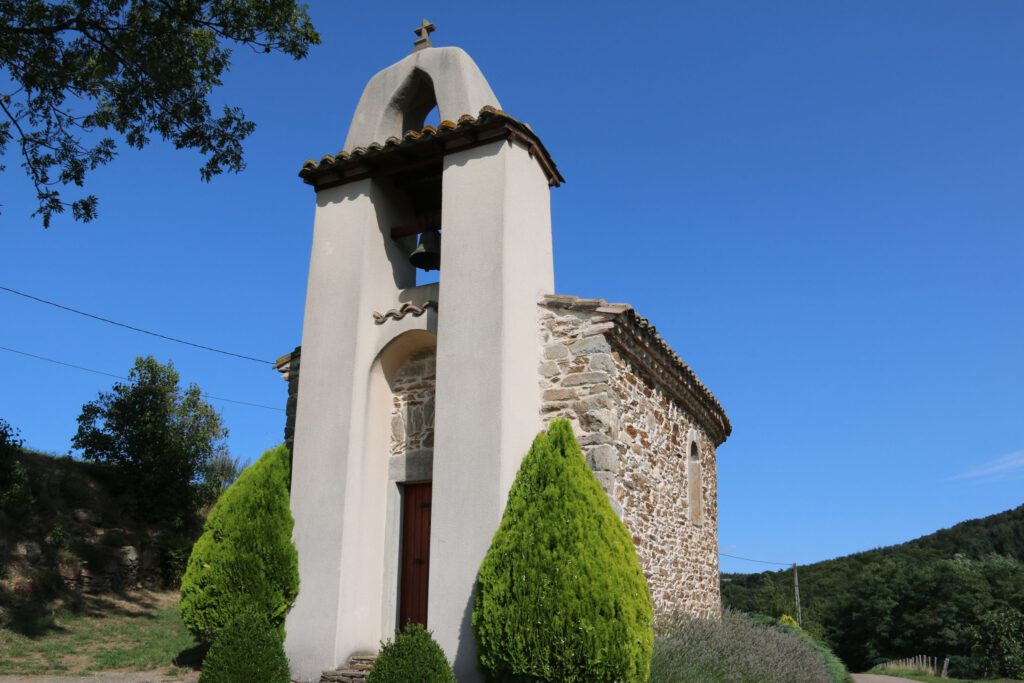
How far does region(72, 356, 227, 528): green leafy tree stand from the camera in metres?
19.5

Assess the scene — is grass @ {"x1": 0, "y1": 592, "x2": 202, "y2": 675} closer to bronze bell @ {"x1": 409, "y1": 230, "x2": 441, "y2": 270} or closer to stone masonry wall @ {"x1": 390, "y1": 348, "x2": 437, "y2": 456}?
stone masonry wall @ {"x1": 390, "y1": 348, "x2": 437, "y2": 456}

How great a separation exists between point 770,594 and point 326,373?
3911cm

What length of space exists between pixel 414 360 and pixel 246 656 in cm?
412

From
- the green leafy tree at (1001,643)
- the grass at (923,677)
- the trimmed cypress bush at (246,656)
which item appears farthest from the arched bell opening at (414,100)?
the green leafy tree at (1001,643)

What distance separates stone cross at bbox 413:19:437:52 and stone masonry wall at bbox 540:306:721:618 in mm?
4609

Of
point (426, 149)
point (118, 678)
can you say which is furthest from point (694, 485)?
point (118, 678)

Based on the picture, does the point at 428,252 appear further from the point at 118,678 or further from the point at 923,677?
the point at 923,677

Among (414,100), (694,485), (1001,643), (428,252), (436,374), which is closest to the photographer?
(436,374)

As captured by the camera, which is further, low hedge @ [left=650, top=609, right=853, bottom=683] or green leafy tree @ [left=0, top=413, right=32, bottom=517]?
green leafy tree @ [left=0, top=413, right=32, bottom=517]

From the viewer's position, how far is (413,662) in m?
6.83

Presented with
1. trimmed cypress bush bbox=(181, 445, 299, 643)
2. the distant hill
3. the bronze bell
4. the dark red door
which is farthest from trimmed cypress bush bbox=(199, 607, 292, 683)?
the distant hill

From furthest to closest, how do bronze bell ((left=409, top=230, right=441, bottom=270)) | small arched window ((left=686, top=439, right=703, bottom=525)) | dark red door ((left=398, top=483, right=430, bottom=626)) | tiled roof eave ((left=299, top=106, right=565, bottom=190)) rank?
small arched window ((left=686, top=439, right=703, bottom=525)), bronze bell ((left=409, top=230, right=441, bottom=270)), tiled roof eave ((left=299, top=106, right=565, bottom=190)), dark red door ((left=398, top=483, right=430, bottom=626))

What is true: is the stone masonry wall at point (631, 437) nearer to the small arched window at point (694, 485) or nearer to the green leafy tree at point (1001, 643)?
the small arched window at point (694, 485)

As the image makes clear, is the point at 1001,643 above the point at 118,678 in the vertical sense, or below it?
below
